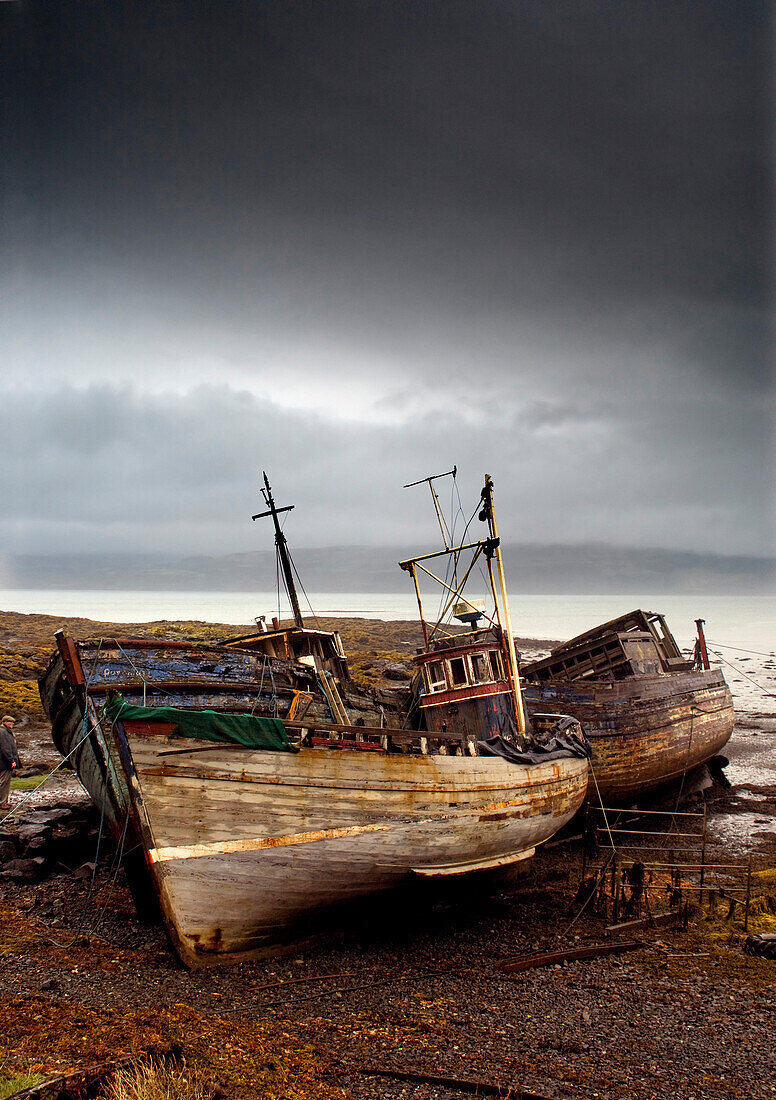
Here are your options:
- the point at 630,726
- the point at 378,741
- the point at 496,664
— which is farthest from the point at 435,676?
the point at 630,726

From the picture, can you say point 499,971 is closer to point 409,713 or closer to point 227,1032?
point 227,1032

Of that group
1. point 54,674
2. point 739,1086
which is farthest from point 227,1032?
point 54,674

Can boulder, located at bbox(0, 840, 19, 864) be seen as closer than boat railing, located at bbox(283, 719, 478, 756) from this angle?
No

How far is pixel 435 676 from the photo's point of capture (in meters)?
17.2

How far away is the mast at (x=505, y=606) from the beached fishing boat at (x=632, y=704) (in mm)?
3345

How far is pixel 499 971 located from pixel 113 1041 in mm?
5589

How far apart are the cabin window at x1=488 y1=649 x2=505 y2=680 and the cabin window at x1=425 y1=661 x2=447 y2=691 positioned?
1.27m

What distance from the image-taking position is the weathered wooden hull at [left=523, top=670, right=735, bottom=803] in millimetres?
19688

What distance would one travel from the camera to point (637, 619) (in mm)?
25969

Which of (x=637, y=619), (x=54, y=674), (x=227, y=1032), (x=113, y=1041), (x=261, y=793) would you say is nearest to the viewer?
(x=113, y=1041)

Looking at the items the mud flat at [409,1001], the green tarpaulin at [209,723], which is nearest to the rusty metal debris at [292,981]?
the mud flat at [409,1001]

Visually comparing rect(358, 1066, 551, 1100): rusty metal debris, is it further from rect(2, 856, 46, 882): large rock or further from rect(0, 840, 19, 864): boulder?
rect(0, 840, 19, 864): boulder

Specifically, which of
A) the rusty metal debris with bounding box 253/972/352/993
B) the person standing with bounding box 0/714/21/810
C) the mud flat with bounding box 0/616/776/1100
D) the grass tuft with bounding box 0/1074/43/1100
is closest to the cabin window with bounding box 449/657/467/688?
the mud flat with bounding box 0/616/776/1100

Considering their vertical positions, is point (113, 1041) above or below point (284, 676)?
below
